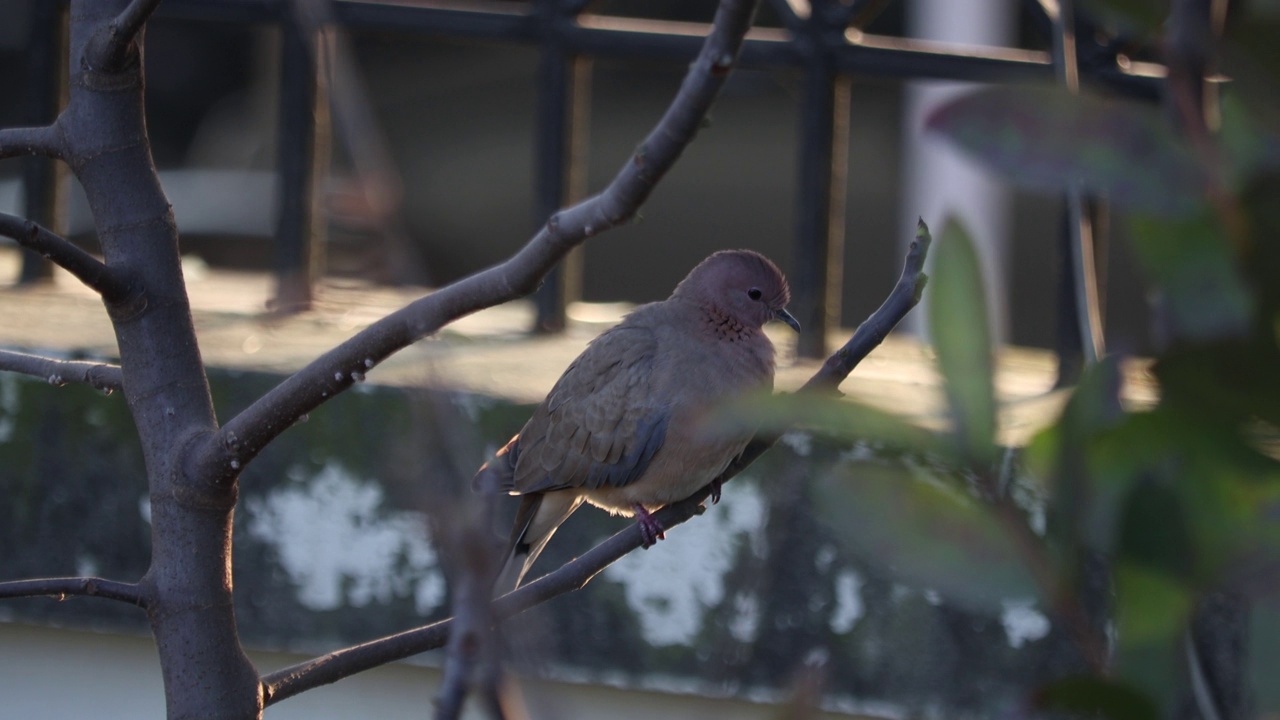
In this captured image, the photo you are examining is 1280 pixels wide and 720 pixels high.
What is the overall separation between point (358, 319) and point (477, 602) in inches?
78.1

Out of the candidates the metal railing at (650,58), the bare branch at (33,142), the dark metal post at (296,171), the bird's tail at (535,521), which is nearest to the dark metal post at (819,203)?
the metal railing at (650,58)

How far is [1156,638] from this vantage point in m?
0.45

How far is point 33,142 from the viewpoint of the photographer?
Result: 3.75 ft

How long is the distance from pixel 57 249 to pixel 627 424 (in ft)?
3.60

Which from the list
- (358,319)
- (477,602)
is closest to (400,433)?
(358,319)

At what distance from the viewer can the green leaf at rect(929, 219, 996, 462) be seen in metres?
0.44

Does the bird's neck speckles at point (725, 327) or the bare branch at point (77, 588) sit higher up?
the bird's neck speckles at point (725, 327)

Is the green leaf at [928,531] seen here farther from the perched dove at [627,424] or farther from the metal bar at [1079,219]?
the perched dove at [627,424]

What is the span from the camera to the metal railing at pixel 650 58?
212 centimetres

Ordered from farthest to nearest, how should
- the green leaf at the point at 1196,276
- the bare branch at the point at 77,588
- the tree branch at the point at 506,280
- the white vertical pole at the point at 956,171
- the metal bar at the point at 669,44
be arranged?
the white vertical pole at the point at 956,171, the metal bar at the point at 669,44, the bare branch at the point at 77,588, the tree branch at the point at 506,280, the green leaf at the point at 1196,276

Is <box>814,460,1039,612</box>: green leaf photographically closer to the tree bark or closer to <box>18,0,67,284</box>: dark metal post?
the tree bark

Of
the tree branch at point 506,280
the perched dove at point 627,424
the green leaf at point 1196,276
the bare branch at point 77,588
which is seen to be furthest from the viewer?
the perched dove at point 627,424

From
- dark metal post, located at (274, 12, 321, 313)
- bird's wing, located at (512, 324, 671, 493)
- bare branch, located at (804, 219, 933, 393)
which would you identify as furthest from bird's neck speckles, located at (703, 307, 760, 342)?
bare branch, located at (804, 219, 933, 393)

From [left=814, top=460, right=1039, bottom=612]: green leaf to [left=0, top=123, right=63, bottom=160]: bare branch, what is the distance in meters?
0.89
